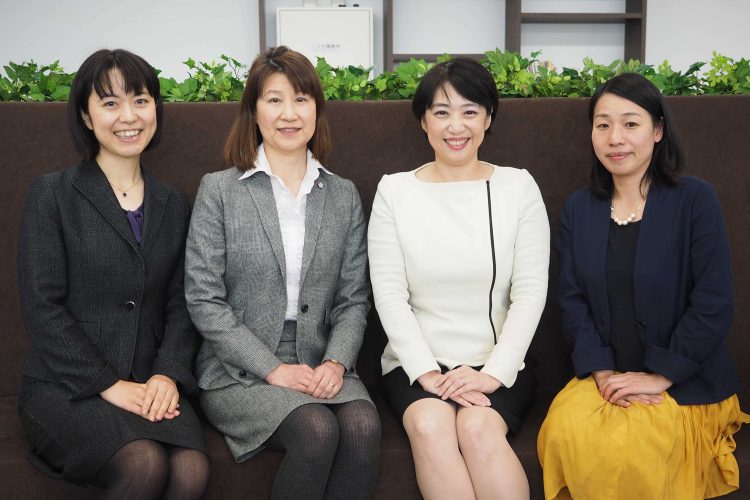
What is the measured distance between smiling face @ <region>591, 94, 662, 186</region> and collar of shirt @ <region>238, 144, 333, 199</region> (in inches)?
32.0

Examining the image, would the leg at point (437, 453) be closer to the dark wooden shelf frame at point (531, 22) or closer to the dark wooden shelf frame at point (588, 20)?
the dark wooden shelf frame at point (531, 22)

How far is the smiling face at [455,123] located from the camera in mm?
2146

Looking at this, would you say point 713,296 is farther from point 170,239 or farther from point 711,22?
point 711,22

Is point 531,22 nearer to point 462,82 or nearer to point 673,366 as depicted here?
point 462,82

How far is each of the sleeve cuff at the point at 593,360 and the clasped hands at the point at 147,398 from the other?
1.11 m

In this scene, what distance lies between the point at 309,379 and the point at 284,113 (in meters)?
0.75

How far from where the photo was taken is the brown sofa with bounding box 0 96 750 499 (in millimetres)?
2426

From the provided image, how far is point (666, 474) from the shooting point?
73.2 inches

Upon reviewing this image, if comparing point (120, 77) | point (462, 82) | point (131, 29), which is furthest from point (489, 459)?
point (131, 29)

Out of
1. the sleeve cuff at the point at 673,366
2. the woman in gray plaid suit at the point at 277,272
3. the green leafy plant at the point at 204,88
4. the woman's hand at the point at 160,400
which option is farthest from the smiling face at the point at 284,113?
the sleeve cuff at the point at 673,366

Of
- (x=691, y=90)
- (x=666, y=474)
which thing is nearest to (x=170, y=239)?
(x=666, y=474)

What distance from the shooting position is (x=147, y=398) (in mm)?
1929

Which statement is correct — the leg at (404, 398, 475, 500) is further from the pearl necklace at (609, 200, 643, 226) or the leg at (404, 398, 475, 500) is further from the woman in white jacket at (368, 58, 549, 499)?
the pearl necklace at (609, 200, 643, 226)

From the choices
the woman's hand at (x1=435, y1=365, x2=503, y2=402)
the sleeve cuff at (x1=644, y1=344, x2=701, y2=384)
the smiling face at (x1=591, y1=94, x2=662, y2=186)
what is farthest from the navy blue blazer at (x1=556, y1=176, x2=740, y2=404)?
the woman's hand at (x1=435, y1=365, x2=503, y2=402)
